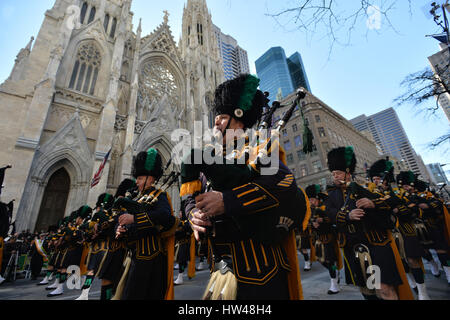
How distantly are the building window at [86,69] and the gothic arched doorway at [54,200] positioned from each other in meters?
8.18

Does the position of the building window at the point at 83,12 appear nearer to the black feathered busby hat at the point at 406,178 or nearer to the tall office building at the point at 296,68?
the black feathered busby hat at the point at 406,178

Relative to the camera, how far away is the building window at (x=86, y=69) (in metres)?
18.9

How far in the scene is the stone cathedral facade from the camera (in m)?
14.4

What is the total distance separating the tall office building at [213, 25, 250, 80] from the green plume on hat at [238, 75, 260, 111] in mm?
86445

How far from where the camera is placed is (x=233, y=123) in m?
1.96

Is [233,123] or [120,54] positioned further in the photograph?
[120,54]

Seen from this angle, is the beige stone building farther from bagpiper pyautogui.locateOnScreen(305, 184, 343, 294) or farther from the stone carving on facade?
bagpiper pyautogui.locateOnScreen(305, 184, 343, 294)

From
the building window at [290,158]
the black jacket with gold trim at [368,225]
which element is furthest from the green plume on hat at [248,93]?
the building window at [290,158]

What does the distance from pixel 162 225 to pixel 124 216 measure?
21.2 inches

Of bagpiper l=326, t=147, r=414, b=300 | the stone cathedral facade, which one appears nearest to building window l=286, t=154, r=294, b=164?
the stone cathedral facade
